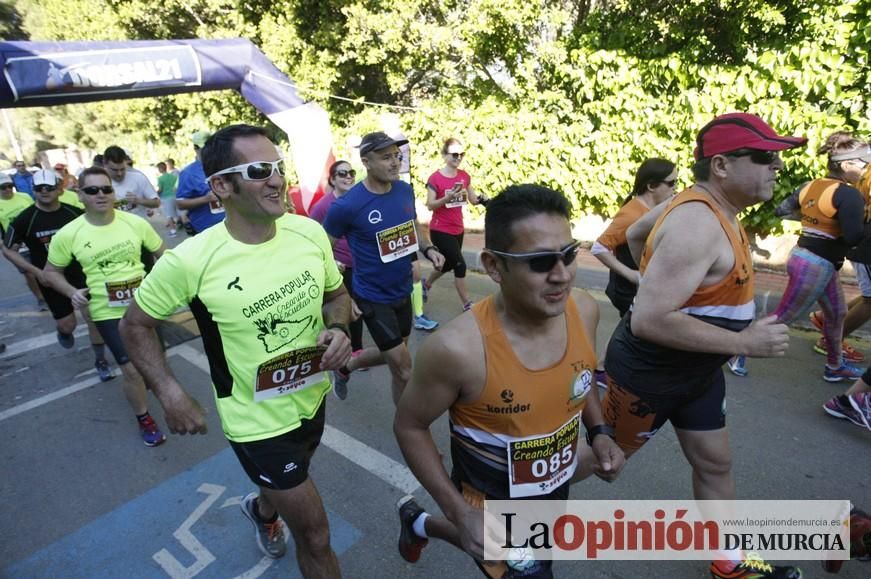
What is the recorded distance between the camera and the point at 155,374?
2180mm

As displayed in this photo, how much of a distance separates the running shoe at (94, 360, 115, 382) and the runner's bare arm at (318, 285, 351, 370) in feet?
12.7

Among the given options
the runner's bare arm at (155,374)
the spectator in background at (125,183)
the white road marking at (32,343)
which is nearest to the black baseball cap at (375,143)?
the runner's bare arm at (155,374)

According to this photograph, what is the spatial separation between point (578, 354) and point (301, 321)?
119cm

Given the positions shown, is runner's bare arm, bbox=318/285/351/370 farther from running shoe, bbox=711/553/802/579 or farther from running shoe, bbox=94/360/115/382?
running shoe, bbox=94/360/115/382

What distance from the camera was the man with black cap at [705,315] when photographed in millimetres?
2076

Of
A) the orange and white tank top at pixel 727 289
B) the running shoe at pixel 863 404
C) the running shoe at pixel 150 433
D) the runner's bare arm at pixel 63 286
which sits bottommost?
the running shoe at pixel 150 433

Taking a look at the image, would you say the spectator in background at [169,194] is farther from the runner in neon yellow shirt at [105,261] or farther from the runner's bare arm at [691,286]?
the runner's bare arm at [691,286]

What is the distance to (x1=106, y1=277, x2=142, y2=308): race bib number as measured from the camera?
3.93 metres

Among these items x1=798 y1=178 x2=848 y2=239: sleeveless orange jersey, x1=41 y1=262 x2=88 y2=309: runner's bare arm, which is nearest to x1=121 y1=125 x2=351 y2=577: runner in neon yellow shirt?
x1=41 y1=262 x2=88 y2=309: runner's bare arm

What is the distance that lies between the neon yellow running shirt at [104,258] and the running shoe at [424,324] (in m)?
2.90

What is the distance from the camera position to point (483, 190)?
9.90 m

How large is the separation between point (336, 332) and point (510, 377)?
942mm

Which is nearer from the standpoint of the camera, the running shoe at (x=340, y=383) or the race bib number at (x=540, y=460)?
the race bib number at (x=540, y=460)

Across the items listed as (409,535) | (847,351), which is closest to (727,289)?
(409,535)
